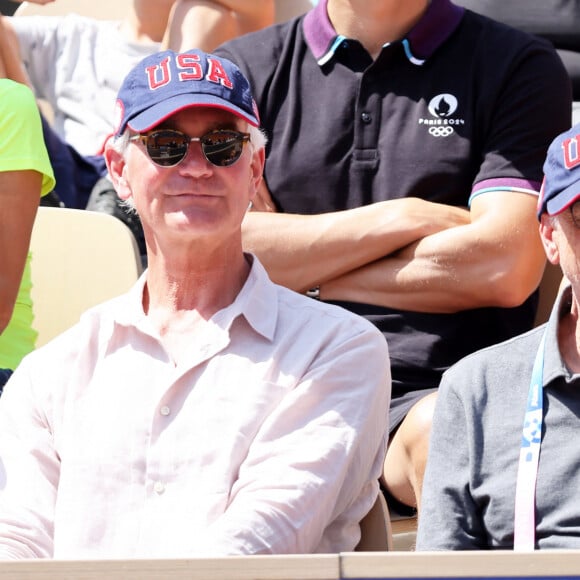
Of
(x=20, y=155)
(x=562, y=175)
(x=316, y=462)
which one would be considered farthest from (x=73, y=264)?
(x=562, y=175)

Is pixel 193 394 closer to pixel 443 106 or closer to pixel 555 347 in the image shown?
pixel 555 347

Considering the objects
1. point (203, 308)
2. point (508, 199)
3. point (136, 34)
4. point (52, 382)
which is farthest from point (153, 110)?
point (136, 34)

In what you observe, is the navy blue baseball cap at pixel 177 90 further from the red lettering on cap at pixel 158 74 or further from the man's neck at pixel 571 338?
the man's neck at pixel 571 338

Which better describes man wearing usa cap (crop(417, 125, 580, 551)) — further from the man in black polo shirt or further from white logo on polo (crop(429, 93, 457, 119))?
white logo on polo (crop(429, 93, 457, 119))

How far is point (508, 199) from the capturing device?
307cm

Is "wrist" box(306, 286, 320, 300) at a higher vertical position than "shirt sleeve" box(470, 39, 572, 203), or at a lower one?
lower

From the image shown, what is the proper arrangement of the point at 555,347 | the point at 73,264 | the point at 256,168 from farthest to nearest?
the point at 73,264 < the point at 256,168 < the point at 555,347

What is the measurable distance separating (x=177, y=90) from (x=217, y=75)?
0.09m

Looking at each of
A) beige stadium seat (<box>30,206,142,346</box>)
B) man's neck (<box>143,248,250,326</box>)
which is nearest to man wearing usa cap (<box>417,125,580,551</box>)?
man's neck (<box>143,248,250,326</box>)

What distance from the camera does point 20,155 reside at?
3.05 meters

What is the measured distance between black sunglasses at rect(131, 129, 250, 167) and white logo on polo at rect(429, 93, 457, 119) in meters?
0.88

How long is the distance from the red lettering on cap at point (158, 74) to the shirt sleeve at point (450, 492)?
846 mm

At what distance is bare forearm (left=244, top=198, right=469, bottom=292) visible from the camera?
308cm

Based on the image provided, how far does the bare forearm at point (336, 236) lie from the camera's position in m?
3.08
